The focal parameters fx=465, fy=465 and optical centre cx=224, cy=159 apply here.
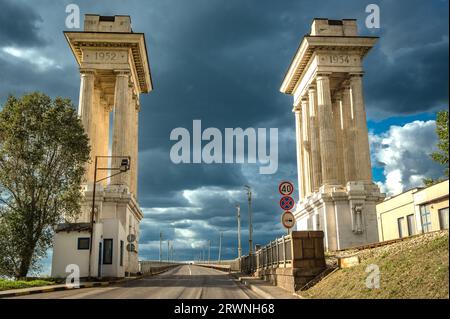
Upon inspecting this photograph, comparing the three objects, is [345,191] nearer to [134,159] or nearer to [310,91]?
[310,91]

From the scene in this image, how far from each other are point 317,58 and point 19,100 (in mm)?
32383

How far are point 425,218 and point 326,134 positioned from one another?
14.6m

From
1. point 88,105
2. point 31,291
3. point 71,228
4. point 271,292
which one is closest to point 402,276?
point 271,292

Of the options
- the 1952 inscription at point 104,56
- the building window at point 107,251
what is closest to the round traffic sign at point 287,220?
the building window at point 107,251

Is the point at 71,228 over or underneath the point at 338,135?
underneath

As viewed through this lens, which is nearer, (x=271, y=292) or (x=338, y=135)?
(x=271, y=292)

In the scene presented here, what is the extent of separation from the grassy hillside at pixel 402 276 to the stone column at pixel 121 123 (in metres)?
32.8

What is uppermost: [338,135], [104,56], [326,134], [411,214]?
[104,56]

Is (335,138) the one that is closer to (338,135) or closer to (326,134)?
(326,134)

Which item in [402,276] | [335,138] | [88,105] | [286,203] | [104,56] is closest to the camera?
[402,276]

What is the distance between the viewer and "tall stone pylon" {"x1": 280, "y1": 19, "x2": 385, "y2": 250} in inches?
1834

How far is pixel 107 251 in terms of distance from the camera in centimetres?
3469

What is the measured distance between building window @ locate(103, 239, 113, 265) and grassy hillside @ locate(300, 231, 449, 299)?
20845 mm

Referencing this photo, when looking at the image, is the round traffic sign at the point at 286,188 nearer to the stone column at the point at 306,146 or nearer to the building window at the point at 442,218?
the building window at the point at 442,218
